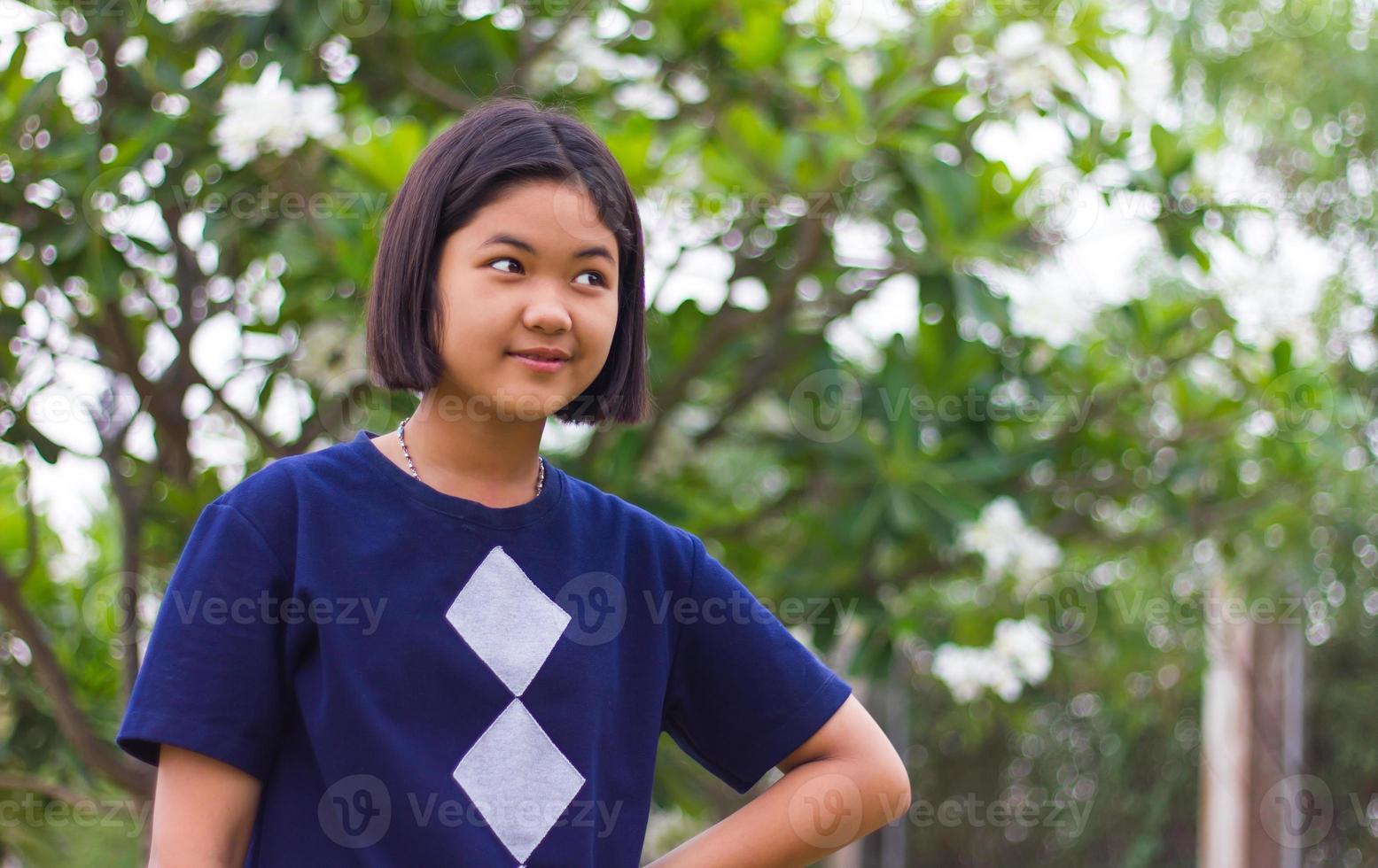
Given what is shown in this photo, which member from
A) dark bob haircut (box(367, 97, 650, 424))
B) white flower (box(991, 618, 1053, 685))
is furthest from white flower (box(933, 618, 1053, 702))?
dark bob haircut (box(367, 97, 650, 424))

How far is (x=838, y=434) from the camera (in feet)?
9.18

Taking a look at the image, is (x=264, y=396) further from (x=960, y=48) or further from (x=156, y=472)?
(x=960, y=48)

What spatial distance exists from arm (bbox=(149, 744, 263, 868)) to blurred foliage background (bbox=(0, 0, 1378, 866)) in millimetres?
1478

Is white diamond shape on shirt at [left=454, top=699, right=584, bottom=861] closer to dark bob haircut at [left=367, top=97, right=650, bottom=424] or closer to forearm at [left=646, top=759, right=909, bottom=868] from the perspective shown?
forearm at [left=646, top=759, right=909, bottom=868]

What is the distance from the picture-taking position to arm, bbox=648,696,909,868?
1.09 meters

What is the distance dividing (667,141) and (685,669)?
168 centimetres

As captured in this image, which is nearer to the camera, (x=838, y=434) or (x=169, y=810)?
(x=169, y=810)

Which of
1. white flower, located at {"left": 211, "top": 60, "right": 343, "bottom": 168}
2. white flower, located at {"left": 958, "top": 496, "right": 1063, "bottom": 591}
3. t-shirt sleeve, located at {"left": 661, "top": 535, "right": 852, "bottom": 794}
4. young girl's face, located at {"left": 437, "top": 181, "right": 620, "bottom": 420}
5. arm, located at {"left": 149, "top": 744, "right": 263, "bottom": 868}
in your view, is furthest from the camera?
white flower, located at {"left": 958, "top": 496, "right": 1063, "bottom": 591}

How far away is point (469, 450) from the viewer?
107 centimetres

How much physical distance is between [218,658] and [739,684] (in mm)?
408

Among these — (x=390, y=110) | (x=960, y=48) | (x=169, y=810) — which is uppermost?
(x=960, y=48)

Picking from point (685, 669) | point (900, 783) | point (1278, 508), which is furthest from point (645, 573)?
point (1278, 508)

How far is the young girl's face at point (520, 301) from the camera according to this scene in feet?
3.32

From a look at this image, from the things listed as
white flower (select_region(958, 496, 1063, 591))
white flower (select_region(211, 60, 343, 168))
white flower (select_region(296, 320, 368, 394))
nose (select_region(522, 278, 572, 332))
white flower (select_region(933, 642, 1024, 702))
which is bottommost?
white flower (select_region(933, 642, 1024, 702))
